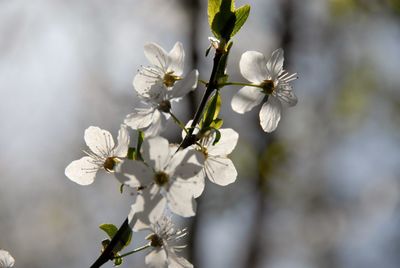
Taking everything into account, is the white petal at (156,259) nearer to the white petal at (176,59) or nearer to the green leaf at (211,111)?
the green leaf at (211,111)

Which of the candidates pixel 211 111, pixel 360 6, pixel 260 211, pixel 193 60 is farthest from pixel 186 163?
pixel 360 6

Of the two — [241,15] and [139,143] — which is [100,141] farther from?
[241,15]

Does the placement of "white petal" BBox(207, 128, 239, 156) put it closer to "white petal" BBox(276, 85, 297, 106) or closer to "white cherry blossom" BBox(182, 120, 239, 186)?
"white cherry blossom" BBox(182, 120, 239, 186)

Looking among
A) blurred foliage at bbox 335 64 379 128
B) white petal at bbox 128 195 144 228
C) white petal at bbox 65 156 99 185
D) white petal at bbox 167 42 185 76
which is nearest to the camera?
white petal at bbox 128 195 144 228

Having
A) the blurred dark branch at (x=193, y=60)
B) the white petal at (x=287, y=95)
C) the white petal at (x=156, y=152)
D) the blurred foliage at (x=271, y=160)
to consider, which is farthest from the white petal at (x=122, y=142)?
the blurred foliage at (x=271, y=160)

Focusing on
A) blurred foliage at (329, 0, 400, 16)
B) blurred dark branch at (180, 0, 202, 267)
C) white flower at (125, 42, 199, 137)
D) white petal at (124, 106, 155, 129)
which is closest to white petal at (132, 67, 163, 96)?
white flower at (125, 42, 199, 137)

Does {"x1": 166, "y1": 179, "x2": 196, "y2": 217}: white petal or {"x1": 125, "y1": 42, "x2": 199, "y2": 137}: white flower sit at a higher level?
{"x1": 125, "y1": 42, "x2": 199, "y2": 137}: white flower

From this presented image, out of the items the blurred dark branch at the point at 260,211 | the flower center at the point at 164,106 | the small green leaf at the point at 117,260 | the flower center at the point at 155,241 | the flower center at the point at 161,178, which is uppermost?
the flower center at the point at 164,106

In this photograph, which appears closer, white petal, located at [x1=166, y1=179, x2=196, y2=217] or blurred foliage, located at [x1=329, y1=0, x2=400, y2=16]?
white petal, located at [x1=166, y1=179, x2=196, y2=217]
